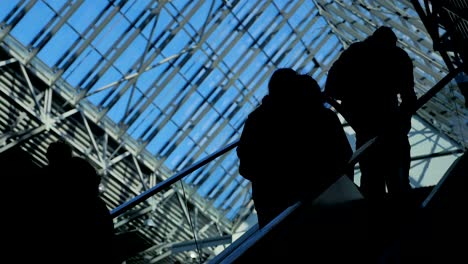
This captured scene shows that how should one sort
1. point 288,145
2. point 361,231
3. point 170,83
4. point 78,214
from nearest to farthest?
point 78,214 < point 361,231 < point 288,145 < point 170,83

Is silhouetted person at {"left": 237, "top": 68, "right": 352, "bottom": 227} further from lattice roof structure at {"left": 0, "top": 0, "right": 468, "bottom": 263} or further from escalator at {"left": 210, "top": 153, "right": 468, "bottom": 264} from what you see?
lattice roof structure at {"left": 0, "top": 0, "right": 468, "bottom": 263}

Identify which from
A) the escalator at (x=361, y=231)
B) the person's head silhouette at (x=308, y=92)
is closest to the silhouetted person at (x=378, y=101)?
the escalator at (x=361, y=231)

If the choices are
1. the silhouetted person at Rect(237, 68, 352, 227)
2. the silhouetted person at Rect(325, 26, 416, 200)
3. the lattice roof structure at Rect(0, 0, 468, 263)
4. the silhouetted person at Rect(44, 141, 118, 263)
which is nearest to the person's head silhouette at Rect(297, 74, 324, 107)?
the silhouetted person at Rect(237, 68, 352, 227)

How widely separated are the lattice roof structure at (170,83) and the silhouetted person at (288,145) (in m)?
10.9

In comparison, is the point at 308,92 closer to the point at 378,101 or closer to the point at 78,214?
the point at 378,101

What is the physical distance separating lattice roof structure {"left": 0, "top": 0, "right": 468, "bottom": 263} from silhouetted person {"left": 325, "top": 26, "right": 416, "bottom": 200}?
9.66 m

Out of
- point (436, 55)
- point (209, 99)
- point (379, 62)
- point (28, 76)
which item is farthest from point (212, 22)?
point (379, 62)

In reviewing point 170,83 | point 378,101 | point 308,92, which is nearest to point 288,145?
point 308,92

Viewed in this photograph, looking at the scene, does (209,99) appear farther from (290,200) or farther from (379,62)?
(290,200)

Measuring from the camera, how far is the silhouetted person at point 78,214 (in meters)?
3.73

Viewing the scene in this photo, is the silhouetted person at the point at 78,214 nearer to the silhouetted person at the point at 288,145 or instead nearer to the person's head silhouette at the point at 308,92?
the silhouetted person at the point at 288,145

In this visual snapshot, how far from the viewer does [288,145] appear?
429 cm

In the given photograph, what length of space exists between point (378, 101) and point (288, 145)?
64.4 inches

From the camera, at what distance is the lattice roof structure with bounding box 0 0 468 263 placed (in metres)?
17.2
